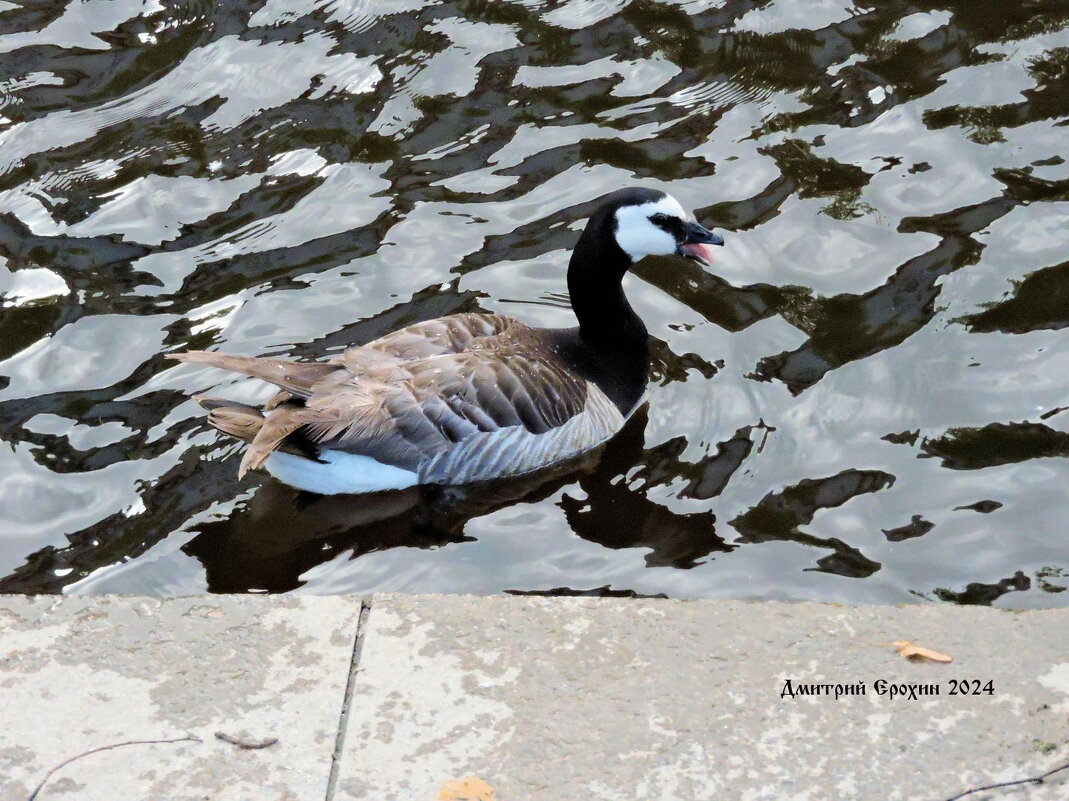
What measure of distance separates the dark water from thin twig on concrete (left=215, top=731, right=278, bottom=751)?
1945 mm

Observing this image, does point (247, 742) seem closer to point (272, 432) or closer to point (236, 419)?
point (272, 432)

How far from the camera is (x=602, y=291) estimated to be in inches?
267

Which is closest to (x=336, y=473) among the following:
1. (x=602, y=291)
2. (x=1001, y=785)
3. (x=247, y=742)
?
(x=602, y=291)

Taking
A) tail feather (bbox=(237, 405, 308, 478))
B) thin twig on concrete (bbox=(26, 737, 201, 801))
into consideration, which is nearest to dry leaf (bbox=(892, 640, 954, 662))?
thin twig on concrete (bbox=(26, 737, 201, 801))

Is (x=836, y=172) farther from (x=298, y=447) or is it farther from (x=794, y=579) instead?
(x=298, y=447)

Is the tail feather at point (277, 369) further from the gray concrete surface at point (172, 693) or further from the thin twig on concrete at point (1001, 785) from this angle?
the thin twig on concrete at point (1001, 785)

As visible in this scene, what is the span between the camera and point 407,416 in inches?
248

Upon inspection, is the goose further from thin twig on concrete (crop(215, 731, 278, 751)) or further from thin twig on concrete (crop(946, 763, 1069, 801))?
thin twig on concrete (crop(946, 763, 1069, 801))

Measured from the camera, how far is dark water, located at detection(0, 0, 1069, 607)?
588cm

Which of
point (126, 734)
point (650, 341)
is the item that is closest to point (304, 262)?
point (650, 341)

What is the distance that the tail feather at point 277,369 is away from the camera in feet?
19.0

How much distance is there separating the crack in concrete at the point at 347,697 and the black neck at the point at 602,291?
2872 mm

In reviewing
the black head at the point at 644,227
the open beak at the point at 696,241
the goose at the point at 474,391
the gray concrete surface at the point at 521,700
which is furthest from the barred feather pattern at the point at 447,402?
the gray concrete surface at the point at 521,700

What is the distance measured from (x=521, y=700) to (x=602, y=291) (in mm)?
3247
